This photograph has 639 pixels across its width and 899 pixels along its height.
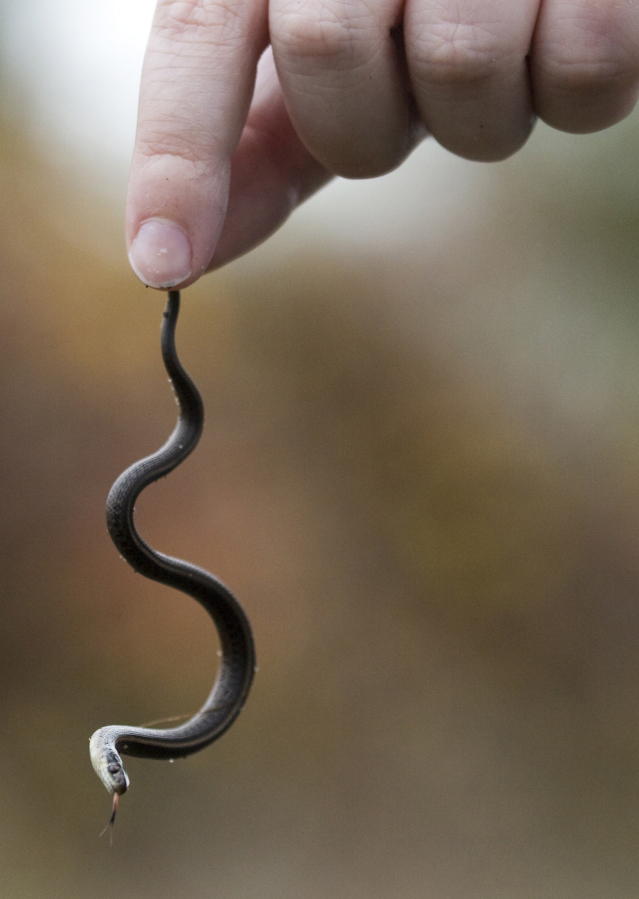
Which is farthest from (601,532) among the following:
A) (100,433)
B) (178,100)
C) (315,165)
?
(178,100)

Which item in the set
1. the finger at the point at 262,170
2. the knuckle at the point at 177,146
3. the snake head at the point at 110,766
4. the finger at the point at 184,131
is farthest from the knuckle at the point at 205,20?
the snake head at the point at 110,766

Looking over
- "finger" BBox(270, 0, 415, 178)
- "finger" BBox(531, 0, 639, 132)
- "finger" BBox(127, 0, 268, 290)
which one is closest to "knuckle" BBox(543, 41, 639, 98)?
"finger" BBox(531, 0, 639, 132)

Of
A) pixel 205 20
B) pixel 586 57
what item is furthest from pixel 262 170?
pixel 586 57

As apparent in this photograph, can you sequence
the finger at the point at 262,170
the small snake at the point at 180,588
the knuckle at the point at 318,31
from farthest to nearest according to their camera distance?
the finger at the point at 262,170, the small snake at the point at 180,588, the knuckle at the point at 318,31

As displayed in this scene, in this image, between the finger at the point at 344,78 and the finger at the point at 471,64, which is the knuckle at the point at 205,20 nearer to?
the finger at the point at 344,78

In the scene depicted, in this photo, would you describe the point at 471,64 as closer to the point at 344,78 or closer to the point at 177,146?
the point at 344,78

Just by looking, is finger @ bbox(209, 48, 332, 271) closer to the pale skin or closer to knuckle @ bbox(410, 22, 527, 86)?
the pale skin

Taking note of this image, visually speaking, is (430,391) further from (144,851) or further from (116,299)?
(144,851)
